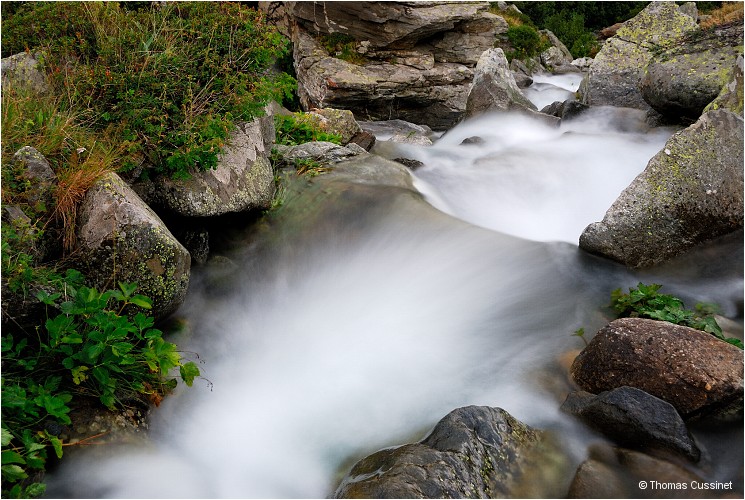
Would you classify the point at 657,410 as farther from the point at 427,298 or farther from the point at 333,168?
the point at 333,168


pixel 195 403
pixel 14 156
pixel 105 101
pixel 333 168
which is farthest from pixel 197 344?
pixel 333 168

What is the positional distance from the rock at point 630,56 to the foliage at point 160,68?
6.47 meters

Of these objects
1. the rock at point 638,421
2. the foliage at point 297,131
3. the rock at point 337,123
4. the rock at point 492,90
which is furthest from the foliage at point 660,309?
the rock at point 492,90

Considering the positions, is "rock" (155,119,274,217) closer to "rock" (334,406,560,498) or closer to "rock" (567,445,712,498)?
"rock" (334,406,560,498)

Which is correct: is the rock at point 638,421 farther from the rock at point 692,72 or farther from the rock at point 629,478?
the rock at point 692,72

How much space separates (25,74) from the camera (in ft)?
17.6

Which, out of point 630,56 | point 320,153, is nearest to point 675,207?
point 320,153

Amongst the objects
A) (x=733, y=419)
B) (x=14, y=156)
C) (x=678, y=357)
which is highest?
(x=14, y=156)

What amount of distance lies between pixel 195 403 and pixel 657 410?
10.1ft

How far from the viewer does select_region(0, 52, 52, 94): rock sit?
5254 millimetres

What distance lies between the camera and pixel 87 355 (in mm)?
3684

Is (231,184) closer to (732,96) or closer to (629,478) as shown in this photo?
(629,478)

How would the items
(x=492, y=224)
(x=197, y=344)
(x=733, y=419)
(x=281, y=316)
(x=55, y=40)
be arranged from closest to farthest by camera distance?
(x=733, y=419) < (x=197, y=344) < (x=281, y=316) < (x=55, y=40) < (x=492, y=224)

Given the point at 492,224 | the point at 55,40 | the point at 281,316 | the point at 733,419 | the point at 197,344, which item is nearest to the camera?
the point at 733,419
